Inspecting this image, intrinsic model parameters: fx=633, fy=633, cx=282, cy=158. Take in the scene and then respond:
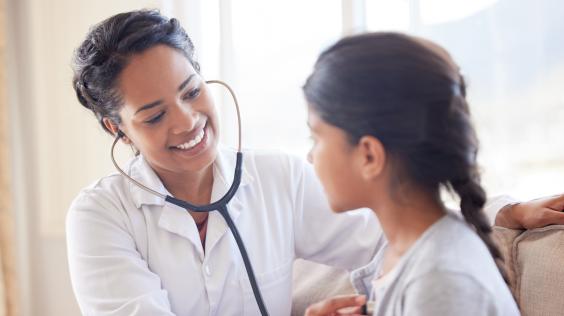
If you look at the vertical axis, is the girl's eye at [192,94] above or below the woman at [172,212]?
above

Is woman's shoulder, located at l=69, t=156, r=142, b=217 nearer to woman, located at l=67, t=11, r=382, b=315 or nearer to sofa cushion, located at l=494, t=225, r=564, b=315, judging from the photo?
woman, located at l=67, t=11, r=382, b=315

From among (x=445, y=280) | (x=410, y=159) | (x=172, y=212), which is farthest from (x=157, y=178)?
(x=445, y=280)

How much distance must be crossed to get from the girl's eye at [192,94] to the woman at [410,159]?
40 cm

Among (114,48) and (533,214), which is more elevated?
(114,48)

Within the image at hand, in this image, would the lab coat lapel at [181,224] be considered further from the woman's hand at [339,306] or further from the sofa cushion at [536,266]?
the sofa cushion at [536,266]

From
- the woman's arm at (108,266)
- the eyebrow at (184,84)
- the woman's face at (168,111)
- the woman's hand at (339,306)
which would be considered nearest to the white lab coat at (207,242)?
the woman's arm at (108,266)

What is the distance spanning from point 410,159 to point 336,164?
121mm

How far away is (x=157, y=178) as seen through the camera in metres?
1.44

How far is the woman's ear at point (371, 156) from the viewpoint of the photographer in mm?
951

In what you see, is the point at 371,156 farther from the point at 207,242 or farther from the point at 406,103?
the point at 207,242

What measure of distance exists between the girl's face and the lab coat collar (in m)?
0.46

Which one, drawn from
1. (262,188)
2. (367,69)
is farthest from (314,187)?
(367,69)

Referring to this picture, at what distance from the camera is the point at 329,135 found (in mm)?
1004

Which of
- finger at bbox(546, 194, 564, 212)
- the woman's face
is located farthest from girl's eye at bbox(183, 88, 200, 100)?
finger at bbox(546, 194, 564, 212)
